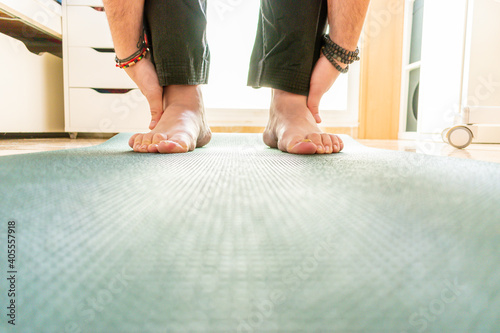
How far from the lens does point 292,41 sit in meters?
0.78

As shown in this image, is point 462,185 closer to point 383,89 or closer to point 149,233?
point 149,233

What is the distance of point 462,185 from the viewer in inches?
12.4

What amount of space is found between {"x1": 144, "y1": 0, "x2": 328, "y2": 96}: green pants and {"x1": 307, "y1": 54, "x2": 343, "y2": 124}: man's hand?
2 centimetres

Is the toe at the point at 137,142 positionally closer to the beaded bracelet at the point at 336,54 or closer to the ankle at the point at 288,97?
the ankle at the point at 288,97

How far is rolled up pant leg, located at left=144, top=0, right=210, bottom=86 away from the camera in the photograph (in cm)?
76

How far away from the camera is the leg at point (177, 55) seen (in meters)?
0.75

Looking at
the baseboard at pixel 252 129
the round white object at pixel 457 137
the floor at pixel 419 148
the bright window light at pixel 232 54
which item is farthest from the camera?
the baseboard at pixel 252 129

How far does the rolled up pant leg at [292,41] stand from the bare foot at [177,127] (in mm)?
191

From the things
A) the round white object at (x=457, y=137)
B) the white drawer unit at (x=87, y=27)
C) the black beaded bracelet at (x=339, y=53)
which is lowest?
the round white object at (x=457, y=137)

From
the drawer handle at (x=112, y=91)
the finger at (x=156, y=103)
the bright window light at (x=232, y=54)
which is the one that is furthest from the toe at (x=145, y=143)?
the bright window light at (x=232, y=54)

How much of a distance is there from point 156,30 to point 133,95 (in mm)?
1455

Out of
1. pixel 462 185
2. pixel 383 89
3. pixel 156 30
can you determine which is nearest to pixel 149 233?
pixel 462 185

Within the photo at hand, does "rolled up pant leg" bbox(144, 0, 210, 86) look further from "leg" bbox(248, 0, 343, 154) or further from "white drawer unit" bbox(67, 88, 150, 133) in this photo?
"white drawer unit" bbox(67, 88, 150, 133)

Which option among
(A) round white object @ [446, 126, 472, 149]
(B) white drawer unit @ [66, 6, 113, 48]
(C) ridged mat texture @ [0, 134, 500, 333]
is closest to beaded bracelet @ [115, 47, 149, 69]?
(C) ridged mat texture @ [0, 134, 500, 333]
